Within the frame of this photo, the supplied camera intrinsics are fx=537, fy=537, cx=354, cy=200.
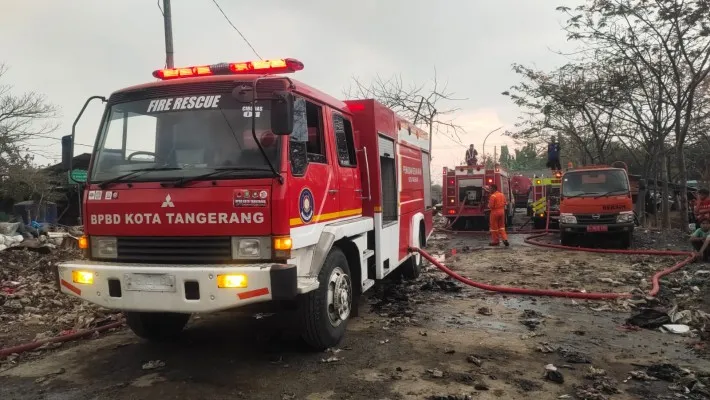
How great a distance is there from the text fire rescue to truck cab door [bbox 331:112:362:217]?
1357 mm

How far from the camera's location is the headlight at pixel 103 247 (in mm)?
4410

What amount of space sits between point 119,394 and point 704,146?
108 ft

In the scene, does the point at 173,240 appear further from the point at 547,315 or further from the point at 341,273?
the point at 547,315

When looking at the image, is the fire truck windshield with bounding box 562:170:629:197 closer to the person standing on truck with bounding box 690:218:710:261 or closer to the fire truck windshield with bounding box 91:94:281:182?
the person standing on truck with bounding box 690:218:710:261

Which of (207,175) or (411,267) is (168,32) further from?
(207,175)

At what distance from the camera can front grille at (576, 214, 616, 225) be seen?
12703 mm

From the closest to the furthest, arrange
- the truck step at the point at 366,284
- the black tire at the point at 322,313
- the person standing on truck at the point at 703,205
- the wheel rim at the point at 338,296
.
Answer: the black tire at the point at 322,313 → the wheel rim at the point at 338,296 → the truck step at the point at 366,284 → the person standing on truck at the point at 703,205

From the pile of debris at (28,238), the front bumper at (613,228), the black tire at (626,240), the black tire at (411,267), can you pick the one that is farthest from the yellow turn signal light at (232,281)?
the black tire at (626,240)

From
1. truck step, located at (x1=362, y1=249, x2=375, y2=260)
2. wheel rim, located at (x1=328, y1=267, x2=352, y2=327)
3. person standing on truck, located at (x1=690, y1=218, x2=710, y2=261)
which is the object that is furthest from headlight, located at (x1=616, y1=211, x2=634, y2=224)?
wheel rim, located at (x1=328, y1=267, x2=352, y2=327)

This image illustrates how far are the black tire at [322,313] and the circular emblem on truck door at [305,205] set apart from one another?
53cm

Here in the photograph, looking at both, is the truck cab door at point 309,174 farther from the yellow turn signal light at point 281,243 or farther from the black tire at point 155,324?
the black tire at point 155,324

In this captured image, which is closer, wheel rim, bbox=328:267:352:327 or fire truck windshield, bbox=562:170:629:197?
wheel rim, bbox=328:267:352:327

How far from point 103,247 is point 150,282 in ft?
2.28

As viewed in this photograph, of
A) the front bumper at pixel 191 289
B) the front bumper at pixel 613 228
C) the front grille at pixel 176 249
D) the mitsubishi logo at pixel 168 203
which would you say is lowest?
the front bumper at pixel 613 228
